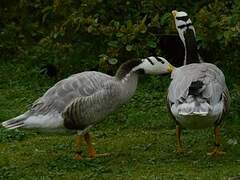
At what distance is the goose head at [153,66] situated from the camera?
878 cm

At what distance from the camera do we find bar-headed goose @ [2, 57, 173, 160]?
8.19 meters

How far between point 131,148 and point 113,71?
337 centimetres

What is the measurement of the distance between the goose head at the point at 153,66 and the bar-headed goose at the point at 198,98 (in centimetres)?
23

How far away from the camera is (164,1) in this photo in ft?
37.8

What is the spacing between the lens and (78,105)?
323 inches

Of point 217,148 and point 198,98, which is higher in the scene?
point 198,98

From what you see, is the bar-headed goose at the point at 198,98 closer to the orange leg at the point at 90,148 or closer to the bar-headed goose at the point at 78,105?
the bar-headed goose at the point at 78,105

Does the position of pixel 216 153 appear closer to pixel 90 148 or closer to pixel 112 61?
pixel 90 148

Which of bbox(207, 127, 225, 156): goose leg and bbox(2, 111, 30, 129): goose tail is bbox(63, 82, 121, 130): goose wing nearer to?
bbox(2, 111, 30, 129): goose tail

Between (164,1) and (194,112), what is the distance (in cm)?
434

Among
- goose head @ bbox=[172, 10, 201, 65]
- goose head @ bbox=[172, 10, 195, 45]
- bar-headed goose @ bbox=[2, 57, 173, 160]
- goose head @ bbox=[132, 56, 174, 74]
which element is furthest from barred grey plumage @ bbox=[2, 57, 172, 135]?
goose head @ bbox=[172, 10, 195, 45]

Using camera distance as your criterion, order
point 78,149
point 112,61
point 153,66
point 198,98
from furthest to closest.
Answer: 1. point 112,61
2. point 153,66
3. point 78,149
4. point 198,98

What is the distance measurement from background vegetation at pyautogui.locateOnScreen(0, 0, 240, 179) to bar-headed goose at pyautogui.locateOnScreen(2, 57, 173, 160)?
437mm

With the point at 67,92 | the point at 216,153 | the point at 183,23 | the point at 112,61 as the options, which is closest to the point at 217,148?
the point at 216,153
